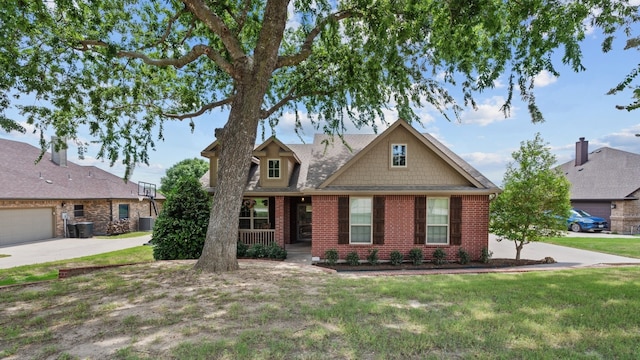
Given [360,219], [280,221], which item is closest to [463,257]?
[360,219]

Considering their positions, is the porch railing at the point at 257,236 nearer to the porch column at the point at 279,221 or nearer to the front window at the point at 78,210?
the porch column at the point at 279,221

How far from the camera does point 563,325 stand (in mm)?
3875

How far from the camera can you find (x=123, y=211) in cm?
2369

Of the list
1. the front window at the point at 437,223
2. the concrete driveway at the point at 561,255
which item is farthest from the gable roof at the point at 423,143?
the concrete driveway at the point at 561,255

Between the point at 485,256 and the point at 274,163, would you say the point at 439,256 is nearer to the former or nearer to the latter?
the point at 485,256

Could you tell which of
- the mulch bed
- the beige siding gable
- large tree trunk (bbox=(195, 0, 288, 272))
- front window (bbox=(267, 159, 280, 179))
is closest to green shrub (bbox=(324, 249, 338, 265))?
the mulch bed

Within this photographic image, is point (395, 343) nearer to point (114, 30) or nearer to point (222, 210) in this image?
point (222, 210)

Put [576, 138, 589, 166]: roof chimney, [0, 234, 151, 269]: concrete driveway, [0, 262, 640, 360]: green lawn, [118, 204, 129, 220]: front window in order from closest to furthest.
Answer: [0, 262, 640, 360]: green lawn < [0, 234, 151, 269]: concrete driveway < [118, 204, 129, 220]: front window < [576, 138, 589, 166]: roof chimney

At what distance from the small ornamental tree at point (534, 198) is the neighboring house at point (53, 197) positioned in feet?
78.5

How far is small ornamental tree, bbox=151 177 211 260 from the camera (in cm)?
1078

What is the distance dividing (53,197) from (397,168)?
20.6m

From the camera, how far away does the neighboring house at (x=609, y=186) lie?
2161 centimetres

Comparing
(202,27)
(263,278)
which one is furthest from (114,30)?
(263,278)

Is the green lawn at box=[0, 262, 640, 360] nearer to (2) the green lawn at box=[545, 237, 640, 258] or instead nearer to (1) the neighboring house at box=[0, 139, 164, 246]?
(2) the green lawn at box=[545, 237, 640, 258]
